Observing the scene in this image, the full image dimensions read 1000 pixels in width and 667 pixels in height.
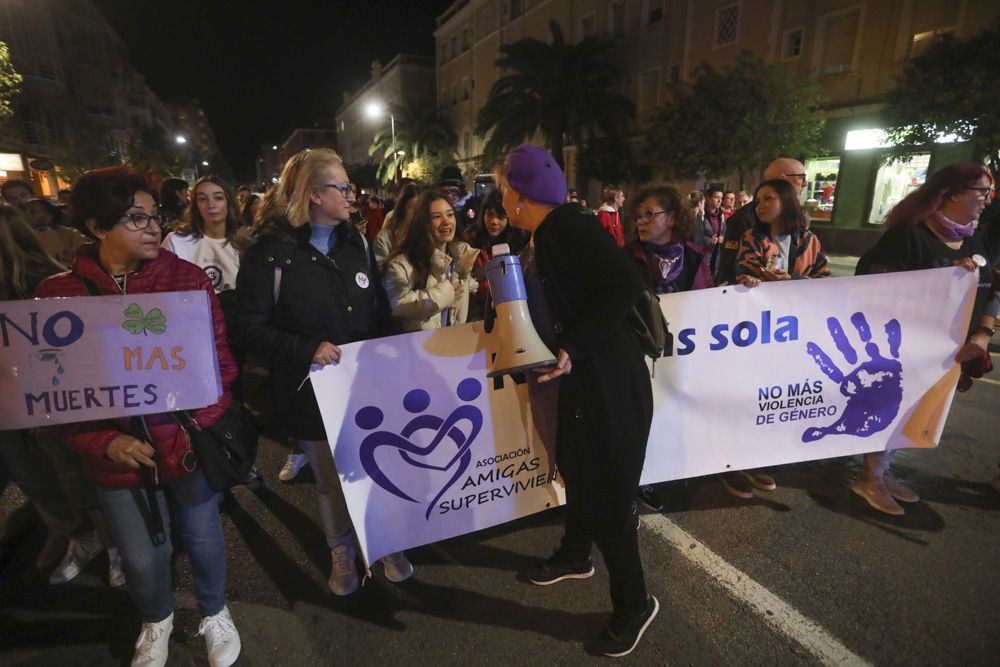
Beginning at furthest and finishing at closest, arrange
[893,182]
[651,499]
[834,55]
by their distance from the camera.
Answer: [834,55]
[893,182]
[651,499]

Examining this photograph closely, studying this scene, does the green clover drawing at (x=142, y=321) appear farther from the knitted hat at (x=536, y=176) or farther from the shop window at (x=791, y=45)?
the shop window at (x=791, y=45)

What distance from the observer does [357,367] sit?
235 cm

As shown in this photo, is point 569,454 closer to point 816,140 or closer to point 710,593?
point 710,593

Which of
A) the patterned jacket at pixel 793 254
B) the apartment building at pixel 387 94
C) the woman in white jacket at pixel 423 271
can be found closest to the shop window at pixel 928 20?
the patterned jacket at pixel 793 254

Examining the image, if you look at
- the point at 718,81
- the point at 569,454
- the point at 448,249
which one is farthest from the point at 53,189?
the point at 569,454

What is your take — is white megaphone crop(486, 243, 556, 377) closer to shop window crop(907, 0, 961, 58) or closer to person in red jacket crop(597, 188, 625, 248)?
person in red jacket crop(597, 188, 625, 248)

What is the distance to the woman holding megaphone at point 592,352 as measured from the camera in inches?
72.6

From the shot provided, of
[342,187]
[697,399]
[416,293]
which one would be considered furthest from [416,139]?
[697,399]

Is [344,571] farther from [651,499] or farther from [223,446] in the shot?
[651,499]

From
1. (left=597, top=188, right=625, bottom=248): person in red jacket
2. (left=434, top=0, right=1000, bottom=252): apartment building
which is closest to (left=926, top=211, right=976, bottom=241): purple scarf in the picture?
(left=597, top=188, right=625, bottom=248): person in red jacket

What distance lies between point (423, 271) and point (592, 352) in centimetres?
146

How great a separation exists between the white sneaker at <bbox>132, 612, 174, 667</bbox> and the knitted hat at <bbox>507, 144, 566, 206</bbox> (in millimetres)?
2342

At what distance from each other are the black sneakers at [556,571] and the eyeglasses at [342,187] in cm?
208

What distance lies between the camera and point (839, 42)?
16.1m
